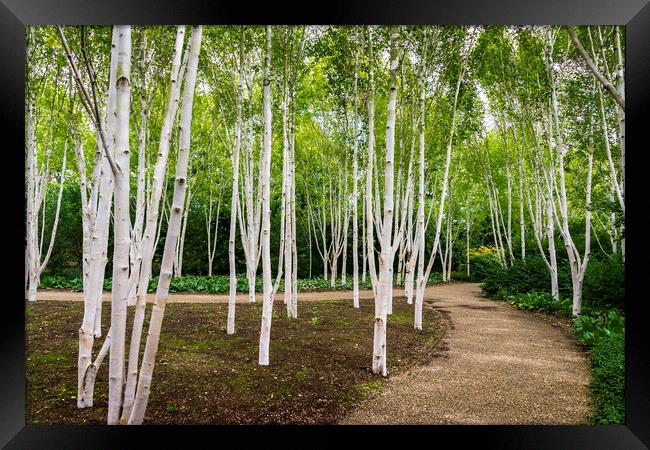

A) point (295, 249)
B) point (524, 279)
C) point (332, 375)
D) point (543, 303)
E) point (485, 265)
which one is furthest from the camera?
point (485, 265)

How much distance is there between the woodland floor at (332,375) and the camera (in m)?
2.44

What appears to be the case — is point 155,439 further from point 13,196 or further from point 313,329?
point 313,329

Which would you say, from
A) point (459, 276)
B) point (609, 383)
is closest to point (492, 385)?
point (609, 383)

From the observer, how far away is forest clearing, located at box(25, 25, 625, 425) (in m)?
2.12

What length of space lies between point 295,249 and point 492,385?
326cm

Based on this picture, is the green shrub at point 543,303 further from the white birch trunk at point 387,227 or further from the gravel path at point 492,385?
the white birch trunk at point 387,227

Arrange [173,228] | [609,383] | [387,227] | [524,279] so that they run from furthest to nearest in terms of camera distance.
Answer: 1. [524,279]
2. [387,227]
3. [609,383]
4. [173,228]

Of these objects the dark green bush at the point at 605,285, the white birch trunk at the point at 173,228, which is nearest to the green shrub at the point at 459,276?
the dark green bush at the point at 605,285

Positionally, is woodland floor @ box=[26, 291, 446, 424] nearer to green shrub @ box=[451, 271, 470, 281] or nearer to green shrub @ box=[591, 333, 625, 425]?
green shrub @ box=[591, 333, 625, 425]

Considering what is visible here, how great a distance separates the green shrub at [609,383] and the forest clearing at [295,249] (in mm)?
22

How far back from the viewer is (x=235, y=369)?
3053 millimetres

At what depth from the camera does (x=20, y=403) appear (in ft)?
7.22

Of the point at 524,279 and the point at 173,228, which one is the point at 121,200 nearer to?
the point at 173,228

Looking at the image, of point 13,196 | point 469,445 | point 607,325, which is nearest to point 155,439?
point 13,196
